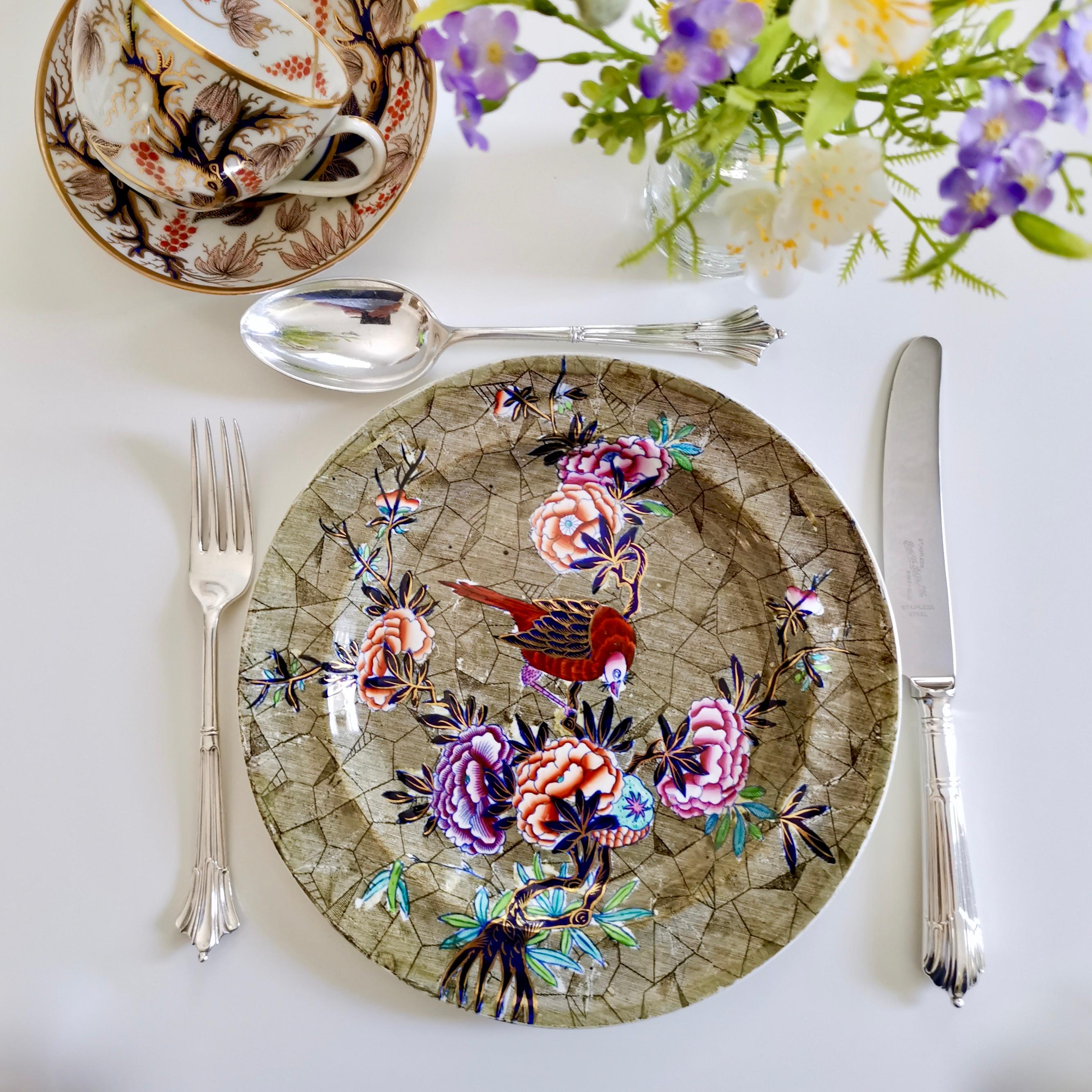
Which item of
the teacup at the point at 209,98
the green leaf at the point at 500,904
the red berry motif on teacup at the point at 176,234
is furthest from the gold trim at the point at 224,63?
the green leaf at the point at 500,904

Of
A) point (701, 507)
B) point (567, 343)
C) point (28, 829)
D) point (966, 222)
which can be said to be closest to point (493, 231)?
point (567, 343)

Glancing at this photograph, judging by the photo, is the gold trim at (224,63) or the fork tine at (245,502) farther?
the fork tine at (245,502)

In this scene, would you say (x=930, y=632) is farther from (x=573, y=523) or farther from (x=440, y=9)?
(x=440, y=9)

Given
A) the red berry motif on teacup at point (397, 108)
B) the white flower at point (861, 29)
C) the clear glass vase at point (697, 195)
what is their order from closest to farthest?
the white flower at point (861, 29), the clear glass vase at point (697, 195), the red berry motif on teacup at point (397, 108)

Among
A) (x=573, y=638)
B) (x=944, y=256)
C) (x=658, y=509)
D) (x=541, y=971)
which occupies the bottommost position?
(x=541, y=971)

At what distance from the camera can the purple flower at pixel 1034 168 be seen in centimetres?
32

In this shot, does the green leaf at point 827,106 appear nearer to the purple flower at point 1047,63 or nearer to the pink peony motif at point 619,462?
the purple flower at point 1047,63

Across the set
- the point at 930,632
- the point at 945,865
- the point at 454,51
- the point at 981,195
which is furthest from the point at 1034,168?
the point at 945,865

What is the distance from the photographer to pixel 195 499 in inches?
24.8

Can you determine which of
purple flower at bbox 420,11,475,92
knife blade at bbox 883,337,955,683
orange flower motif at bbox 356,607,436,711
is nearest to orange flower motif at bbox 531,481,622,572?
orange flower motif at bbox 356,607,436,711

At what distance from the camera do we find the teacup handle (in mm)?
566

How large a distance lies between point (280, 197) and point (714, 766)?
53 centimetres

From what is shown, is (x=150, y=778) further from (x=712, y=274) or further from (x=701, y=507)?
(x=712, y=274)

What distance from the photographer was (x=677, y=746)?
58cm
